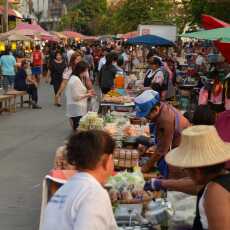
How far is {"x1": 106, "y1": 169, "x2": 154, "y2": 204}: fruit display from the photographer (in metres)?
5.63

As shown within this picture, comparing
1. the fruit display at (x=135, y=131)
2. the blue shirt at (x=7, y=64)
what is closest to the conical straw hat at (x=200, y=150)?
the fruit display at (x=135, y=131)

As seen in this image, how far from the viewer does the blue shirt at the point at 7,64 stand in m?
24.8

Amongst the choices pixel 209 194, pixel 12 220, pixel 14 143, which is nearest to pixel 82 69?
pixel 14 143

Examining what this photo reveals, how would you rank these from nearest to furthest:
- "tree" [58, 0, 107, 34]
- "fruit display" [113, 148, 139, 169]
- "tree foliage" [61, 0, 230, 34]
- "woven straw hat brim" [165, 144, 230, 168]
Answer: "woven straw hat brim" [165, 144, 230, 168]
"fruit display" [113, 148, 139, 169]
"tree foliage" [61, 0, 230, 34]
"tree" [58, 0, 107, 34]

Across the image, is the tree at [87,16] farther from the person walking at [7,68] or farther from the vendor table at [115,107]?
the vendor table at [115,107]

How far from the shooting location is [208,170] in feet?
12.0

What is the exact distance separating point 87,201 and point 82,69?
29.1 ft

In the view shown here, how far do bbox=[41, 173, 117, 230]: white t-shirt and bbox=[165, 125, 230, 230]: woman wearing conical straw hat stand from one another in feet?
1.77

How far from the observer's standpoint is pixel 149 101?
Answer: 21.1ft

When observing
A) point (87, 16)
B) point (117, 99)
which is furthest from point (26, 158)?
point (87, 16)

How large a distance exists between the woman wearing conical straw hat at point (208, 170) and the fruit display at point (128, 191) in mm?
1593

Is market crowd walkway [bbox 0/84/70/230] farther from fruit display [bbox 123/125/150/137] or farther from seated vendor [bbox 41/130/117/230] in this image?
seated vendor [bbox 41/130/117/230]

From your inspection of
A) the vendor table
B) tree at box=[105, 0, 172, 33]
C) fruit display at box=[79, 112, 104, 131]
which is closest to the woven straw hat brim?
fruit display at box=[79, 112, 104, 131]

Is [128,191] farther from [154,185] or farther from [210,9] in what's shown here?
[210,9]
